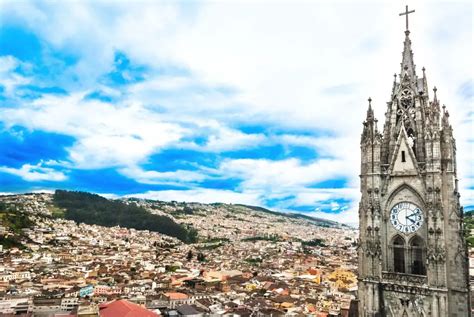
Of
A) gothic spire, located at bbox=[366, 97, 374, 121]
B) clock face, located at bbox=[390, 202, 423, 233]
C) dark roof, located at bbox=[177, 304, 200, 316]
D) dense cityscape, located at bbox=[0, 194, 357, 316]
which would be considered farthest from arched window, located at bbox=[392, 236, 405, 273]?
dark roof, located at bbox=[177, 304, 200, 316]

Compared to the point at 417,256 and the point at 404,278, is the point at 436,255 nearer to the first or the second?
the point at 417,256

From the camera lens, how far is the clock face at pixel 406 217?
1888 centimetres

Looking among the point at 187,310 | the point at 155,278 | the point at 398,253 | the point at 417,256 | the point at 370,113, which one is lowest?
the point at 187,310

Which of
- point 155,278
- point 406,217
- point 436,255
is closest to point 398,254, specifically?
point 406,217

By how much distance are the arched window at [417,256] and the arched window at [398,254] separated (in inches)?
13.8

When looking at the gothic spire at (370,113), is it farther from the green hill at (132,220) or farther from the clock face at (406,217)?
the green hill at (132,220)

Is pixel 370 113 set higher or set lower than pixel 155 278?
higher

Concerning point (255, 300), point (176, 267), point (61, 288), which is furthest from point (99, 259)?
point (255, 300)

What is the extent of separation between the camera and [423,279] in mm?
18203

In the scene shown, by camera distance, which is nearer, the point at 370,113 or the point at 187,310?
the point at 370,113

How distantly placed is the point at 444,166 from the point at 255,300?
37.6 metres

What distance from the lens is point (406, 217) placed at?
62.8 ft

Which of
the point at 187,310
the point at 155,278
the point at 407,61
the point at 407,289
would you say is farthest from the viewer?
the point at 155,278

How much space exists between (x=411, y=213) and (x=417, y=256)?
74.0 inches
